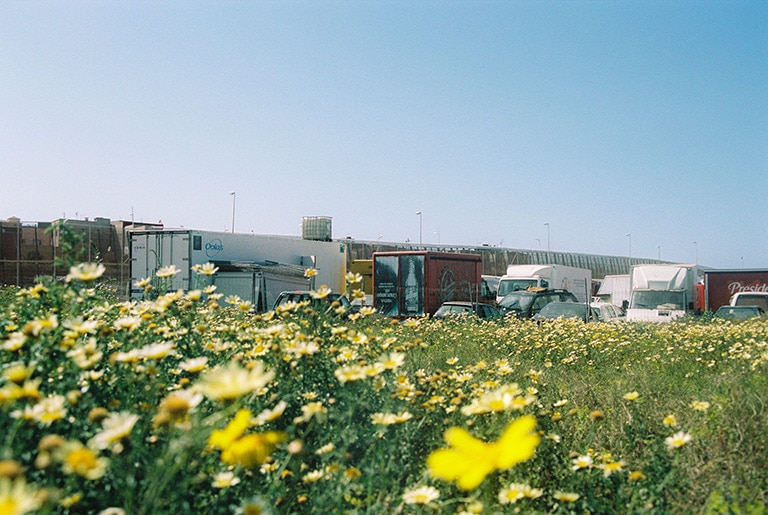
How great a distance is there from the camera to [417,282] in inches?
867

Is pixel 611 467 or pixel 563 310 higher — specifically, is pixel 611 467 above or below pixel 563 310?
above

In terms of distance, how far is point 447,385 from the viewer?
426 cm

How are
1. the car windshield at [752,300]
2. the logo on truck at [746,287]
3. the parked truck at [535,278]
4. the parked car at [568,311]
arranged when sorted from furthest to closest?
the parked truck at [535,278], the logo on truck at [746,287], the car windshield at [752,300], the parked car at [568,311]

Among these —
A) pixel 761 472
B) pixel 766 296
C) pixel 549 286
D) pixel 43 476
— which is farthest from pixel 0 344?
pixel 549 286

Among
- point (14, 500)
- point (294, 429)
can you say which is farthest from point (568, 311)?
point (14, 500)

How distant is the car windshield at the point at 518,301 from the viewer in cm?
1984

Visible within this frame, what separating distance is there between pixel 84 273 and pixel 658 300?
76.8 feet

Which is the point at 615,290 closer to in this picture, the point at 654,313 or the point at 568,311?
the point at 654,313

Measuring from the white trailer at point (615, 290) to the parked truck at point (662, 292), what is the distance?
9653 millimetres

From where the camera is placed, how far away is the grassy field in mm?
1928

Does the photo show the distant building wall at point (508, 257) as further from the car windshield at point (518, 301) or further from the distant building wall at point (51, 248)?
the car windshield at point (518, 301)

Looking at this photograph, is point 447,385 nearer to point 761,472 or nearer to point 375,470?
point 375,470

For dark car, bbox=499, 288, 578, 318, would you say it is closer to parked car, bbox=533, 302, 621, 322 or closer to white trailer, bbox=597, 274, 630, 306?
parked car, bbox=533, 302, 621, 322

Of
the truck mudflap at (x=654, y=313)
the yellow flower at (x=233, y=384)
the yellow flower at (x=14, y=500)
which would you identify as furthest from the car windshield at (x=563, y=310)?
the yellow flower at (x=14, y=500)
